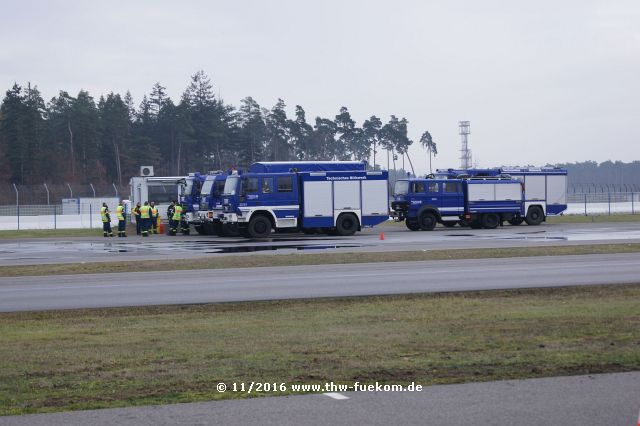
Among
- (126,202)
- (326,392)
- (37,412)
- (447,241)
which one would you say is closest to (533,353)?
(326,392)

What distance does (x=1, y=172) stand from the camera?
78.1 metres

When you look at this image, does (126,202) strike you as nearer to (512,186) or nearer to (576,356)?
(512,186)

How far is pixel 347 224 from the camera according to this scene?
37.5m

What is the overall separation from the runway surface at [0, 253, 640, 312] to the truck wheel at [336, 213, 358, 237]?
14.1 metres

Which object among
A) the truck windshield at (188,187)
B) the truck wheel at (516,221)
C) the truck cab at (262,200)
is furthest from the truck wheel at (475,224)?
the truck windshield at (188,187)

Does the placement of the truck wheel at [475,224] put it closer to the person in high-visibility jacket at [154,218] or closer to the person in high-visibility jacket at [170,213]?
the person in high-visibility jacket at [170,213]

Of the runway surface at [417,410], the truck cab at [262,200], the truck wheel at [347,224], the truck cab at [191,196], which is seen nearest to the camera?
the runway surface at [417,410]

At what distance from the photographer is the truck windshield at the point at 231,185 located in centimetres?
3575

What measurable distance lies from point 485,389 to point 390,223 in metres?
43.3

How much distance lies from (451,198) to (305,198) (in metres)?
8.68

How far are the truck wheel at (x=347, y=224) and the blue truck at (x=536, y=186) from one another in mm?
8594

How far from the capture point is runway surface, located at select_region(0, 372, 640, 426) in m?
7.32

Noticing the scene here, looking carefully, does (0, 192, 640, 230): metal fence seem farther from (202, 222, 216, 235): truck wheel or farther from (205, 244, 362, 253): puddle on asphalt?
(205, 244, 362, 253): puddle on asphalt

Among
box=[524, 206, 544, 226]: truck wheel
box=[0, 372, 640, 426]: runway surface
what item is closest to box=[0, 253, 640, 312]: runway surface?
box=[0, 372, 640, 426]: runway surface
